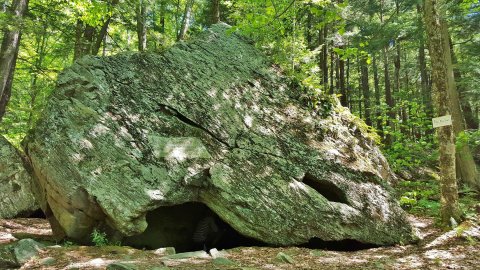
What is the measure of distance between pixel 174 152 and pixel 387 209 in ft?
16.4

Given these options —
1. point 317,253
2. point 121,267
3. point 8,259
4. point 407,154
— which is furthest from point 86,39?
point 407,154

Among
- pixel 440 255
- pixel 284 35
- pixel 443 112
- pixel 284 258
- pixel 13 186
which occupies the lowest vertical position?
pixel 440 255

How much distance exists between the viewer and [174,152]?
7.16m

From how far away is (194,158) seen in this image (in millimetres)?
7176

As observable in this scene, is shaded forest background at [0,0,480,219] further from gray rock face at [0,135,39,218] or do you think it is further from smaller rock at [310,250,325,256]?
smaller rock at [310,250,325,256]

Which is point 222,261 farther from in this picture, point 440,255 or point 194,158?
point 440,255

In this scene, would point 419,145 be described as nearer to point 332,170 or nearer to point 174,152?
point 332,170

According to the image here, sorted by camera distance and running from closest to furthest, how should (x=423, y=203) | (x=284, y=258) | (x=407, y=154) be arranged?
1. (x=284, y=258)
2. (x=423, y=203)
3. (x=407, y=154)

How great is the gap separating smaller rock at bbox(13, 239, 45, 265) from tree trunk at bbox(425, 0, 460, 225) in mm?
8551

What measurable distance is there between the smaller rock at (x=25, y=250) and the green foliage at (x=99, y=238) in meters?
0.90

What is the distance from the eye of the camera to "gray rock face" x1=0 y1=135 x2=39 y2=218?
10328 mm

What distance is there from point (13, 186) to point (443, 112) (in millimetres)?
12079

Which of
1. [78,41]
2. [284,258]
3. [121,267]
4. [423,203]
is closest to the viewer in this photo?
[121,267]

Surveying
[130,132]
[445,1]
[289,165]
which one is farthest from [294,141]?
[445,1]
